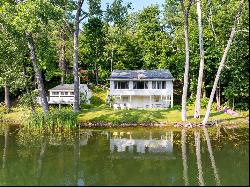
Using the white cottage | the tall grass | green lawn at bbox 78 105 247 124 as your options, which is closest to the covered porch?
the white cottage

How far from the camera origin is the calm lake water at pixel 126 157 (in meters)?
19.6

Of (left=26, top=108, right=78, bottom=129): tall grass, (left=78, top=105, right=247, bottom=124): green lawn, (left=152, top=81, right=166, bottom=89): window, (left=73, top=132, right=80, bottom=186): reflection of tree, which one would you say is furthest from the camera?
(left=152, top=81, right=166, bottom=89): window

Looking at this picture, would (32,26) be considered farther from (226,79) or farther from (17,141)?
(226,79)

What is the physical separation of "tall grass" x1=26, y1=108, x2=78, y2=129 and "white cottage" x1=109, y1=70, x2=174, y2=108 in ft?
47.3

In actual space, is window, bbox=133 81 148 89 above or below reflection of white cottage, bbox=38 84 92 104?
above

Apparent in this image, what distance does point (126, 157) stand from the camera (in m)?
25.1

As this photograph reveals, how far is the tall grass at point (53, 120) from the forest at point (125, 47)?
3.96 meters

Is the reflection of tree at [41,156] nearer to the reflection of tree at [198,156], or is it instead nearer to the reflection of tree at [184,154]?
the reflection of tree at [184,154]

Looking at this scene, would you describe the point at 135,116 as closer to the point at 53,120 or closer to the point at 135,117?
the point at 135,117

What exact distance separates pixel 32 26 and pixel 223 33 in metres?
24.4

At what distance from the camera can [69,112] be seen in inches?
1505

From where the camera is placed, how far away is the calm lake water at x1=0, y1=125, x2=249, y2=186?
64.2 feet

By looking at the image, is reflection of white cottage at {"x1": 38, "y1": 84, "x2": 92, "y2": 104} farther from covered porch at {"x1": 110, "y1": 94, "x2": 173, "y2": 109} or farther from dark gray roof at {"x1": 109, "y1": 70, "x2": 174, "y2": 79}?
Result: dark gray roof at {"x1": 109, "y1": 70, "x2": 174, "y2": 79}

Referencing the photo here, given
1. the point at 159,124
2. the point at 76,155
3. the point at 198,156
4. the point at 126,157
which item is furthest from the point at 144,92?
the point at 198,156
